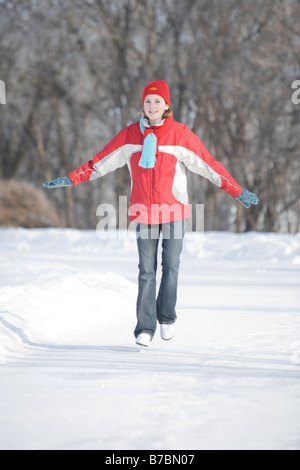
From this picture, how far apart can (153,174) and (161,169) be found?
0.20ft

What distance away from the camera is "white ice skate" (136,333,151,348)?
5.01 meters

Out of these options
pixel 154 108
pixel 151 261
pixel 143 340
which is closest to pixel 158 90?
pixel 154 108

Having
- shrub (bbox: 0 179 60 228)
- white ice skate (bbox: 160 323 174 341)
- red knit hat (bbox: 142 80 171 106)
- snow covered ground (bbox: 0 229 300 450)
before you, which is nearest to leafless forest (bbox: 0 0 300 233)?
shrub (bbox: 0 179 60 228)

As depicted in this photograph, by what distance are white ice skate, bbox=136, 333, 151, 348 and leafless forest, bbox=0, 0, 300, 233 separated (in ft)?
54.2

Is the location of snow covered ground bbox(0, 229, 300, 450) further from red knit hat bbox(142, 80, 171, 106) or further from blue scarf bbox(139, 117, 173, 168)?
red knit hat bbox(142, 80, 171, 106)

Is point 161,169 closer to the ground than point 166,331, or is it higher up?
higher up

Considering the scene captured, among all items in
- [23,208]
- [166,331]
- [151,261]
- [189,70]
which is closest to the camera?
[151,261]

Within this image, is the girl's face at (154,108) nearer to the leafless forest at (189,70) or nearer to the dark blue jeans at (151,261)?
the dark blue jeans at (151,261)

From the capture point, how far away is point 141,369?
4387 mm

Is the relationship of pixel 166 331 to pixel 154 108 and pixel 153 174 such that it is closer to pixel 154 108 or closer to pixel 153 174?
pixel 153 174

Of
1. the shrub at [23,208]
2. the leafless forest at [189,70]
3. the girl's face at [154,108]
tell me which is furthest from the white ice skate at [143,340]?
the leafless forest at [189,70]

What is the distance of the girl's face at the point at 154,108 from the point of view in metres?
5.02

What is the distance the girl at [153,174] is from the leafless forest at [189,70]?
1630 centimetres
